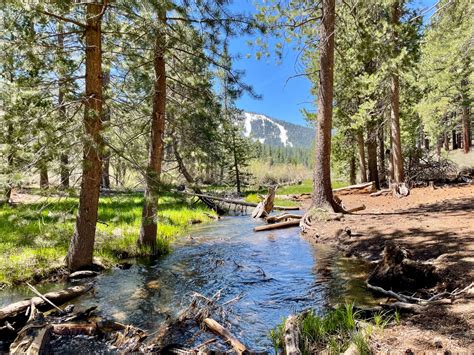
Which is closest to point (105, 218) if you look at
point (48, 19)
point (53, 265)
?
point (53, 265)

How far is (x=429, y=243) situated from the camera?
6.52m

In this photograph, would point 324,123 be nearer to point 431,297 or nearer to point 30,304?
point 431,297

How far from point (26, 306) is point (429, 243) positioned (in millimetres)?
6836

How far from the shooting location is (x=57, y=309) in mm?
4906

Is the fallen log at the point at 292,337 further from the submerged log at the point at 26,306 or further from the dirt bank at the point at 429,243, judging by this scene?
the submerged log at the point at 26,306

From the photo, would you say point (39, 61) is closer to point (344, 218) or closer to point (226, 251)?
point (226, 251)

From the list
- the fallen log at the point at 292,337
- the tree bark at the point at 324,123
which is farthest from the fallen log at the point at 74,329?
the tree bark at the point at 324,123

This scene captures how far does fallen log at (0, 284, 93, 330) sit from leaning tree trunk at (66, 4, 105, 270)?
1.04m

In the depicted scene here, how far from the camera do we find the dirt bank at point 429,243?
10.5 ft

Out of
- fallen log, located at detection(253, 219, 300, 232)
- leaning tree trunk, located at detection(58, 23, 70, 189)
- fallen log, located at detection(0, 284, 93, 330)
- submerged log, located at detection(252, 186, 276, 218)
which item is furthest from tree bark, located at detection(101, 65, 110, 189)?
submerged log, located at detection(252, 186, 276, 218)

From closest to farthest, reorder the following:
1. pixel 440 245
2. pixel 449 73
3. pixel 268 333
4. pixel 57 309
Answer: pixel 268 333, pixel 57 309, pixel 440 245, pixel 449 73

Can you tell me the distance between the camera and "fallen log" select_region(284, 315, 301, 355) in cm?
328

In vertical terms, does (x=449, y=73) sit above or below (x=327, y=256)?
above

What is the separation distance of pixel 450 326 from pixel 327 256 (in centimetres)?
412
